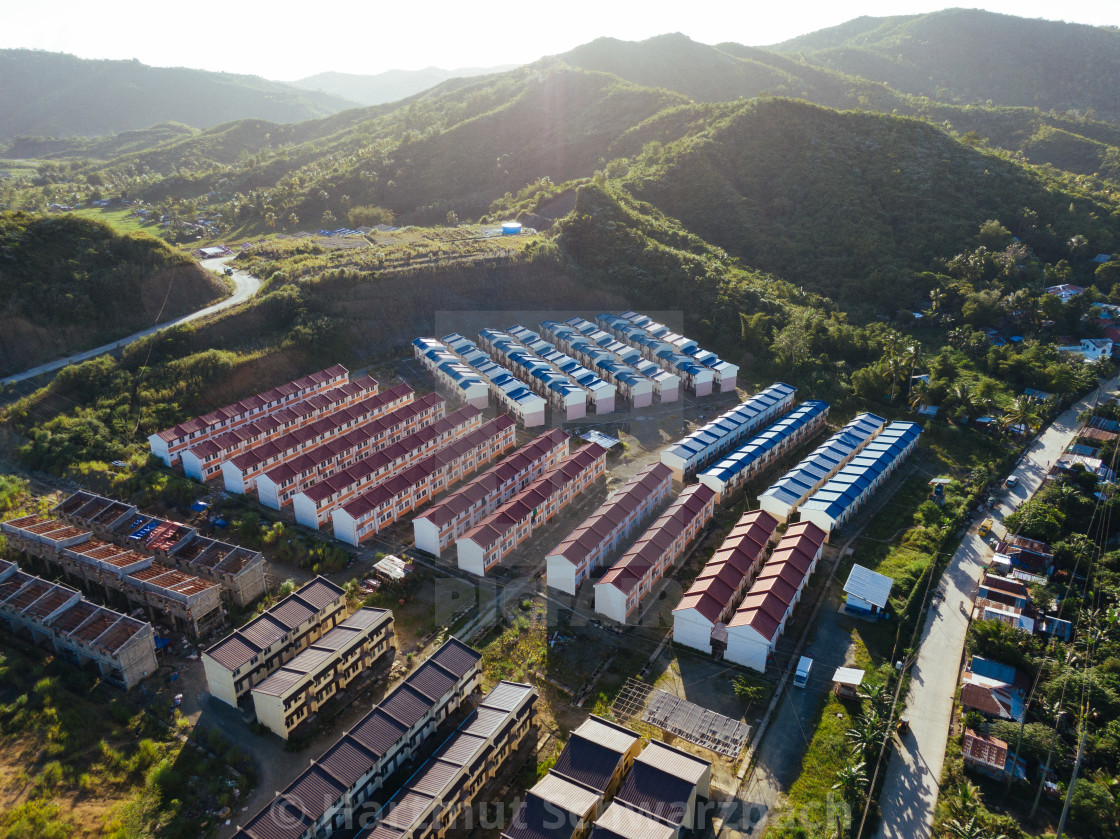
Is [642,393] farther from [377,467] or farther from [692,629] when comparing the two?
[692,629]

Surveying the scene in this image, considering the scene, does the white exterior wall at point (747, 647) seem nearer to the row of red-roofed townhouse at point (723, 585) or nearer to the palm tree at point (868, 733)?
the row of red-roofed townhouse at point (723, 585)

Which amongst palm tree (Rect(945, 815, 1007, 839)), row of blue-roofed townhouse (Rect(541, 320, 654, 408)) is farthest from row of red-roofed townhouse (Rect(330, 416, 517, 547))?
palm tree (Rect(945, 815, 1007, 839))

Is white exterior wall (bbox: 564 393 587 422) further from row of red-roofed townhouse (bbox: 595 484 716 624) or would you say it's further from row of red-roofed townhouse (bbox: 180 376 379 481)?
row of red-roofed townhouse (bbox: 180 376 379 481)

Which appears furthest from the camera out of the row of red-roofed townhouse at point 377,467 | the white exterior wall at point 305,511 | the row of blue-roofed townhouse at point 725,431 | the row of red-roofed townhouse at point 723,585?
the row of blue-roofed townhouse at point 725,431

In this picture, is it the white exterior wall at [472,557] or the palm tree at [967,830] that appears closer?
the palm tree at [967,830]

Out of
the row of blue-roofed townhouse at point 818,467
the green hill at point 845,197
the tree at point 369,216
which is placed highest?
the green hill at point 845,197

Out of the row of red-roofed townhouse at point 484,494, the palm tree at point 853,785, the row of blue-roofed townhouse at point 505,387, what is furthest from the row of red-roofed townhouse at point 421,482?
the palm tree at point 853,785
